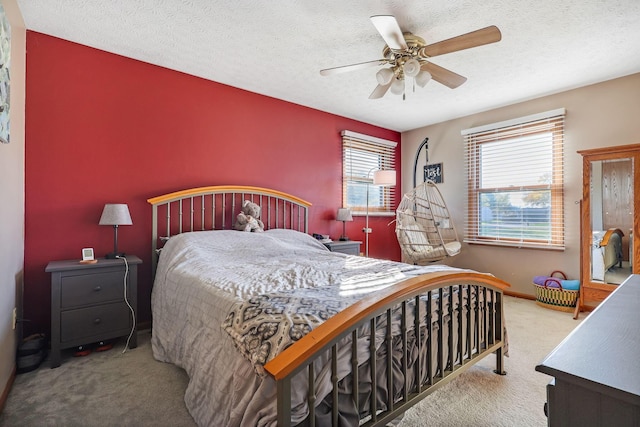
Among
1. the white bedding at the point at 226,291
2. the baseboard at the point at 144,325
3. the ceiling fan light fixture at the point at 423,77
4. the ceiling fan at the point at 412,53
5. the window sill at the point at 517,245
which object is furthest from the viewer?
the window sill at the point at 517,245

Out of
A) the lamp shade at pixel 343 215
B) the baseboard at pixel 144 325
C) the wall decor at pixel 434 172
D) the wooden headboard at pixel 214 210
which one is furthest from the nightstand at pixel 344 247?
the baseboard at pixel 144 325

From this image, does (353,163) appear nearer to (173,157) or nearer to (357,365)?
(173,157)

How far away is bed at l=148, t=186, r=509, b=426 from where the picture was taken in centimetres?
106

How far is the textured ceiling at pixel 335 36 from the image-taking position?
209 centimetres

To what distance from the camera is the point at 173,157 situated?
2994mm

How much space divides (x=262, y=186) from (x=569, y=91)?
11.8 feet

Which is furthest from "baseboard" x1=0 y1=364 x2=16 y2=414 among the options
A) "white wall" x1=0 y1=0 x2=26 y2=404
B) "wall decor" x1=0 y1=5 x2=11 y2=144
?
"wall decor" x1=0 y1=5 x2=11 y2=144

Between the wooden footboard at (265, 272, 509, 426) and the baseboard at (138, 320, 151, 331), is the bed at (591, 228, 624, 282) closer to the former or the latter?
the wooden footboard at (265, 272, 509, 426)

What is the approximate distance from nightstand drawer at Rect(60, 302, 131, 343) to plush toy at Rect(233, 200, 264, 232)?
46.2 inches

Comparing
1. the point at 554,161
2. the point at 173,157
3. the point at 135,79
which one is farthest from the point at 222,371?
the point at 554,161

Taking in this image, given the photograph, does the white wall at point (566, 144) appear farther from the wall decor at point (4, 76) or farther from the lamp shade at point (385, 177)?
the wall decor at point (4, 76)

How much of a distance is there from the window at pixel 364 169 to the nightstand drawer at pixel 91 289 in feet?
9.26

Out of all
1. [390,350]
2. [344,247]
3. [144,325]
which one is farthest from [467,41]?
[144,325]

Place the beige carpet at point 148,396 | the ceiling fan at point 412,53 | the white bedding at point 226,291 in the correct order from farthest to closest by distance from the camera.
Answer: the ceiling fan at point 412,53 → the beige carpet at point 148,396 → the white bedding at point 226,291
